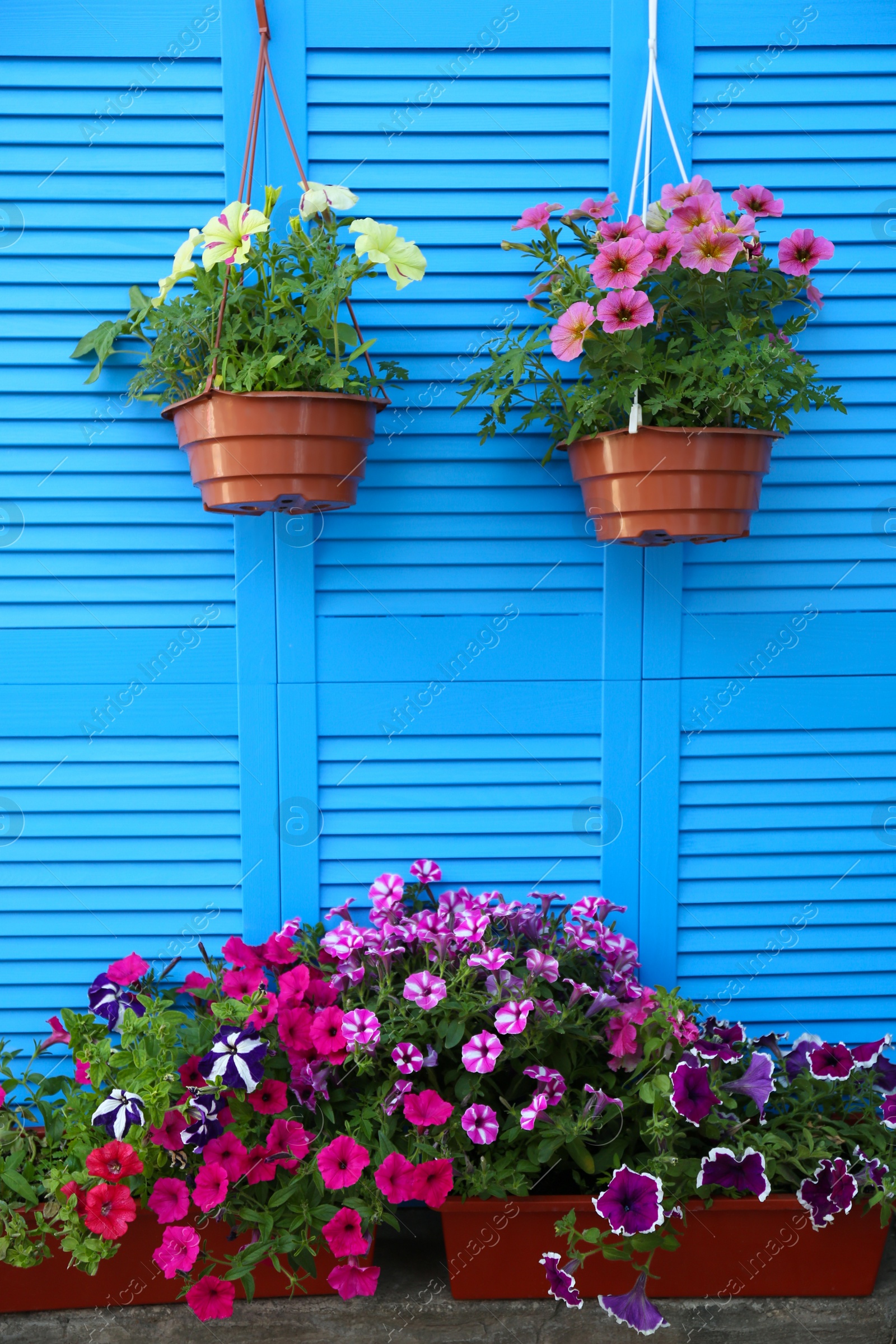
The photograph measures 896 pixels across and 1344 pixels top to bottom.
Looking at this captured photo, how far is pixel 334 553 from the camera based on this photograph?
6.34 ft

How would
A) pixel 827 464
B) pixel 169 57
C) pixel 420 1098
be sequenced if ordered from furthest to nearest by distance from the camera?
pixel 827 464, pixel 169 57, pixel 420 1098

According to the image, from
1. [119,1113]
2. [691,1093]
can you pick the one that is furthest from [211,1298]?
[691,1093]

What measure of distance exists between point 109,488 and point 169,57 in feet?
2.83

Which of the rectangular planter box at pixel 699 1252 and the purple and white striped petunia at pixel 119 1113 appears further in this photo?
the rectangular planter box at pixel 699 1252

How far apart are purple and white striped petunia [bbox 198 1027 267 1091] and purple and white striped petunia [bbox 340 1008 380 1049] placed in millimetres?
142

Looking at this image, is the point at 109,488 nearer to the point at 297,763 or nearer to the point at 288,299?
the point at 288,299

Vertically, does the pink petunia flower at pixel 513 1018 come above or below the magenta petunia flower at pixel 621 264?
below

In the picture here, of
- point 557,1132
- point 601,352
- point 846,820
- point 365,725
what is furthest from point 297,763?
point 846,820

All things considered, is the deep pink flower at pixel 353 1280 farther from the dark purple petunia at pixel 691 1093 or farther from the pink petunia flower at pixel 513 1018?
the dark purple petunia at pixel 691 1093

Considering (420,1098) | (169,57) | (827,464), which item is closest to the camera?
(420,1098)

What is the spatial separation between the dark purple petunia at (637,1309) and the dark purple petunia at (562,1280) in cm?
5

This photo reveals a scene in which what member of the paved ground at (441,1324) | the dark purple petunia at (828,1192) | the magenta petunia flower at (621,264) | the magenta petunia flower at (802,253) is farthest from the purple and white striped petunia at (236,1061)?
the magenta petunia flower at (802,253)

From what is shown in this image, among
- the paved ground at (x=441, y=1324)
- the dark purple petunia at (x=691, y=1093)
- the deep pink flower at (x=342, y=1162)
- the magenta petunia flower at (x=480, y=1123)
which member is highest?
the dark purple petunia at (x=691, y=1093)

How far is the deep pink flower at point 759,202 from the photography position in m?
1.70
